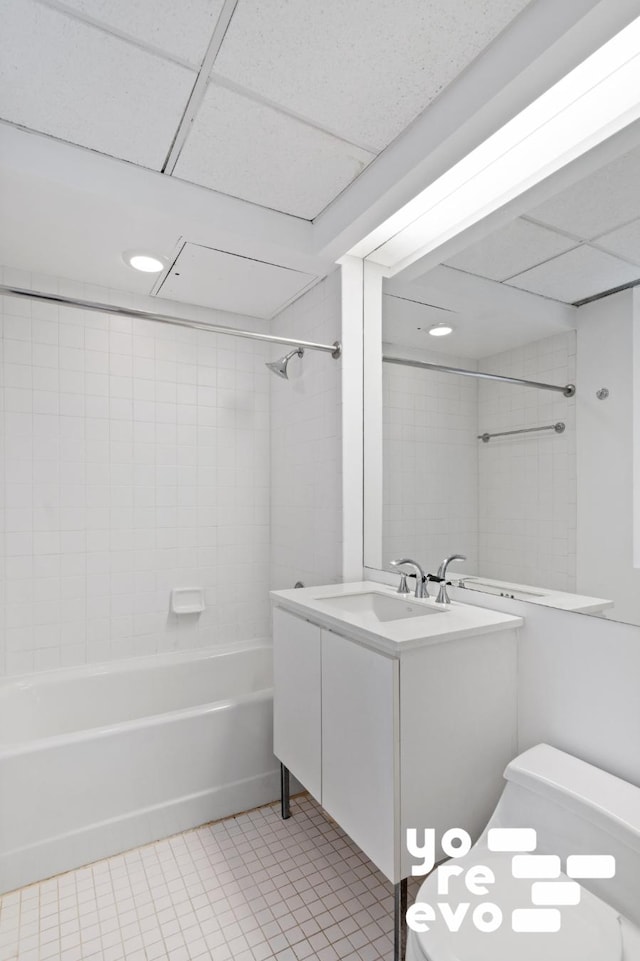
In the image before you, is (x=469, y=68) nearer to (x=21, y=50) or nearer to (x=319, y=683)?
(x=21, y=50)

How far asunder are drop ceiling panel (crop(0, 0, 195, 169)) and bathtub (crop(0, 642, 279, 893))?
6.31ft

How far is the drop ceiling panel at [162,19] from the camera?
3.67ft

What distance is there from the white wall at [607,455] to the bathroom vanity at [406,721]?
31 centimetres

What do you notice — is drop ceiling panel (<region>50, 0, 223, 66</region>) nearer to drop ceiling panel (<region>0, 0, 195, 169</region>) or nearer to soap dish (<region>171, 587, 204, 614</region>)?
drop ceiling panel (<region>0, 0, 195, 169</region>)

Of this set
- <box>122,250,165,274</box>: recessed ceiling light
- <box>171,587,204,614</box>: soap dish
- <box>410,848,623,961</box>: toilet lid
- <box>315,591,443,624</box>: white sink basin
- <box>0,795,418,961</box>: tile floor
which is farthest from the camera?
<box>171,587,204,614</box>: soap dish

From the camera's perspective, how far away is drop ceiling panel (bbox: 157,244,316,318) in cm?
205

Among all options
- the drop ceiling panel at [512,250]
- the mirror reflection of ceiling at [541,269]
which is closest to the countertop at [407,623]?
the mirror reflection of ceiling at [541,269]

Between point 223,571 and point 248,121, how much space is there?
1.98 metres

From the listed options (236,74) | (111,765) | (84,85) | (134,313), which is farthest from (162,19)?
(111,765)

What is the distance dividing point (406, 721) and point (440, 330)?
126 centimetres

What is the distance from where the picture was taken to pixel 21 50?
1216mm

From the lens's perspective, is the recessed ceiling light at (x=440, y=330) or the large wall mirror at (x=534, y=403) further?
the recessed ceiling light at (x=440, y=330)

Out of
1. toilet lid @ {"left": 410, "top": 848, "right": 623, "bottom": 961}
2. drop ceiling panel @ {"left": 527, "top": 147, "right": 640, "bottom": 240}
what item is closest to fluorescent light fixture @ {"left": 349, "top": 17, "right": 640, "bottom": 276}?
drop ceiling panel @ {"left": 527, "top": 147, "right": 640, "bottom": 240}

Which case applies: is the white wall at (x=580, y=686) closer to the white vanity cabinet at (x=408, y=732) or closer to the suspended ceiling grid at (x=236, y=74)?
the white vanity cabinet at (x=408, y=732)
